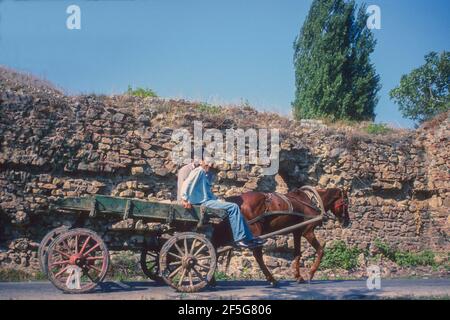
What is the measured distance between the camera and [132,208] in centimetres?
687

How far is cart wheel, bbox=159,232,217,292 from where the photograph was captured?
6.84m

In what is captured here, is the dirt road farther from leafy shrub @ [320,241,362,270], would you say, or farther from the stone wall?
leafy shrub @ [320,241,362,270]

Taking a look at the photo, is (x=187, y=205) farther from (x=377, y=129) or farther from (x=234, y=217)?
(x=377, y=129)

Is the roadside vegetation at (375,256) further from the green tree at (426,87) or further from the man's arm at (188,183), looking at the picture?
the green tree at (426,87)

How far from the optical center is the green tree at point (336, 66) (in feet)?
87.9

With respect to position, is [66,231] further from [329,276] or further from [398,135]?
[398,135]

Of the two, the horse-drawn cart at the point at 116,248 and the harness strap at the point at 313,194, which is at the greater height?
the harness strap at the point at 313,194

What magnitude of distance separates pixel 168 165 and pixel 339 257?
552 centimetres

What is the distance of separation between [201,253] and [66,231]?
1.95 metres

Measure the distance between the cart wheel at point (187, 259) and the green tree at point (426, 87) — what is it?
24.8 metres

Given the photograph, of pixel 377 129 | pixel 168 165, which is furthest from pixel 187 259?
pixel 377 129

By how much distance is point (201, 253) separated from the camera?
7.17 meters

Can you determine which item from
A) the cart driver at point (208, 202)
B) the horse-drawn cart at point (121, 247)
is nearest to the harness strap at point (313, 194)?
the cart driver at point (208, 202)
